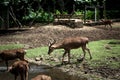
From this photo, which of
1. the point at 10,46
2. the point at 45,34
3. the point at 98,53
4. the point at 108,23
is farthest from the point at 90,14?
the point at 98,53

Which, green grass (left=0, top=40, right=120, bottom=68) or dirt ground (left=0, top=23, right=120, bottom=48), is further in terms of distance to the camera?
dirt ground (left=0, top=23, right=120, bottom=48)

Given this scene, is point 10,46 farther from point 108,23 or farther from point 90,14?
point 90,14

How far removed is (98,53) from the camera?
2070cm

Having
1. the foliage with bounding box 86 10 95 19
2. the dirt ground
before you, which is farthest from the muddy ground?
the foliage with bounding box 86 10 95 19

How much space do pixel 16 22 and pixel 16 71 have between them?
21.5m

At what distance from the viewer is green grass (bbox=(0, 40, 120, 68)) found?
59.9 ft

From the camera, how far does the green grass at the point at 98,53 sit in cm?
1825

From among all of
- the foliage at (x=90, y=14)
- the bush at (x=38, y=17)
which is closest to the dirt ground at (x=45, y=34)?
the bush at (x=38, y=17)

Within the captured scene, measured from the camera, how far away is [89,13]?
41688 millimetres

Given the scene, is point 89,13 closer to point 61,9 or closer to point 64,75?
point 61,9

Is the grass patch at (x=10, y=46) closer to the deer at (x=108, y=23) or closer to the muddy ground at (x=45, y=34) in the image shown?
the muddy ground at (x=45, y=34)

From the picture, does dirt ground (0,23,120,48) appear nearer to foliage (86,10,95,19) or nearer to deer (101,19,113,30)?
deer (101,19,113,30)

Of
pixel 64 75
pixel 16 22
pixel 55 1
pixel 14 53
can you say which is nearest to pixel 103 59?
pixel 64 75

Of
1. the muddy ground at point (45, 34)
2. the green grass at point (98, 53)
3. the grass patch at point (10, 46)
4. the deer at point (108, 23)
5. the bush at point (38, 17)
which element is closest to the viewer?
the green grass at point (98, 53)
